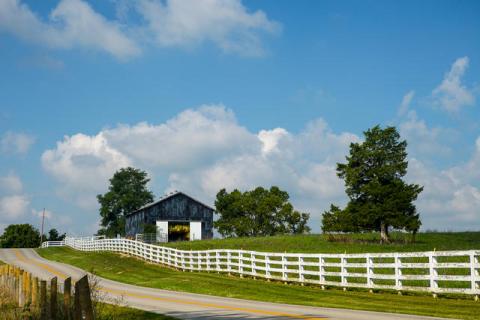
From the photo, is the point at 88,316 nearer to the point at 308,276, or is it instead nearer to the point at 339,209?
the point at 308,276

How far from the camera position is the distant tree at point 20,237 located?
106312mm

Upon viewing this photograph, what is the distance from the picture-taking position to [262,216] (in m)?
89.6

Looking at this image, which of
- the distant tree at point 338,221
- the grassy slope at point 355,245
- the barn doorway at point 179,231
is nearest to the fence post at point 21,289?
the grassy slope at point 355,245

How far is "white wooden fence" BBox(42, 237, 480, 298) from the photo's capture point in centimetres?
1816

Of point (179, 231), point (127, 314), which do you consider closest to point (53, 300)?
point (127, 314)

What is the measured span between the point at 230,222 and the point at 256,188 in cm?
752

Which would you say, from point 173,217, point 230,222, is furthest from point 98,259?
point 230,222

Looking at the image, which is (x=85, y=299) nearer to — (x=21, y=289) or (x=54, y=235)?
(x=21, y=289)

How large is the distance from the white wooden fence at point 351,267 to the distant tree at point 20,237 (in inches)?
2310

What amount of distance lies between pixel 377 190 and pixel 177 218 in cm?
3414

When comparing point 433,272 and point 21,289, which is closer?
point 21,289

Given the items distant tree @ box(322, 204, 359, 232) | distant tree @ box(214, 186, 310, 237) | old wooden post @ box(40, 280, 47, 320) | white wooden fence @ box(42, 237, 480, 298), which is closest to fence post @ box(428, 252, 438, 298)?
white wooden fence @ box(42, 237, 480, 298)

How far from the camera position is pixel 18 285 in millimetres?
13328

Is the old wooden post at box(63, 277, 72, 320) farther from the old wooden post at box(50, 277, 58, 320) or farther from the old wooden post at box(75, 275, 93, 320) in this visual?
the old wooden post at box(75, 275, 93, 320)
